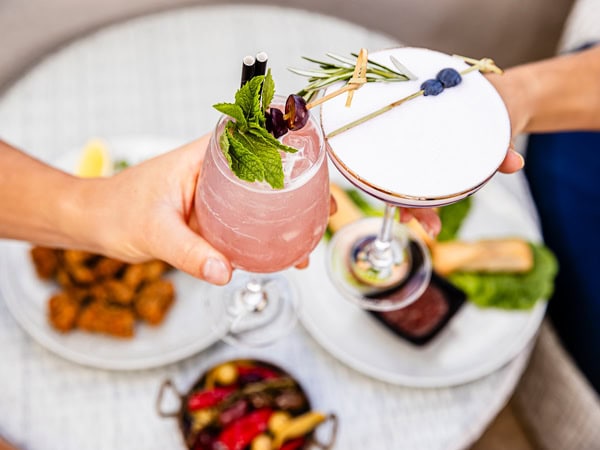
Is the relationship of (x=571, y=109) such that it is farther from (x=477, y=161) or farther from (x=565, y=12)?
(x=565, y=12)

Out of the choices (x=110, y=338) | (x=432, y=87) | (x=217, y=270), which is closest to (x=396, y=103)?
(x=432, y=87)

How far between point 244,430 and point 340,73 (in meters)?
0.55

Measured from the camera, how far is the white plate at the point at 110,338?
3.60 ft

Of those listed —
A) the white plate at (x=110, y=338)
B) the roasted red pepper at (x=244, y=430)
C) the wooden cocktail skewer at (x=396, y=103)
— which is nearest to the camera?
the wooden cocktail skewer at (x=396, y=103)

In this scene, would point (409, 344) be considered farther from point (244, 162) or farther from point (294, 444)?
point (244, 162)

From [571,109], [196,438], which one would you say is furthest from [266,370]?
[571,109]

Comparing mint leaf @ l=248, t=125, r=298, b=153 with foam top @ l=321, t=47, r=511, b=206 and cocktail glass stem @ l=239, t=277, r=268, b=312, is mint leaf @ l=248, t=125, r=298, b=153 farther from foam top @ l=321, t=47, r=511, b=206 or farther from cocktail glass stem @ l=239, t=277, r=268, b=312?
cocktail glass stem @ l=239, t=277, r=268, b=312

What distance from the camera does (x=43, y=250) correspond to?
1.17m

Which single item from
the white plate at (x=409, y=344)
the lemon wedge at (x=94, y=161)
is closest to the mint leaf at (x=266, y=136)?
the white plate at (x=409, y=344)

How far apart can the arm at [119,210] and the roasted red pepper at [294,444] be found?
32 centimetres

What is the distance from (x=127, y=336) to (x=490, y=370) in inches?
24.4

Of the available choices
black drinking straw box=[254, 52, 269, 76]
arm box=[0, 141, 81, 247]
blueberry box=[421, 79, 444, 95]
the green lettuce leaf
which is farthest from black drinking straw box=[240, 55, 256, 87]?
the green lettuce leaf

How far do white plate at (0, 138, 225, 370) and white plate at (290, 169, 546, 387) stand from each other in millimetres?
180

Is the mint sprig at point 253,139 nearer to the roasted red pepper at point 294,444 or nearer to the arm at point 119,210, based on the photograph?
the arm at point 119,210
